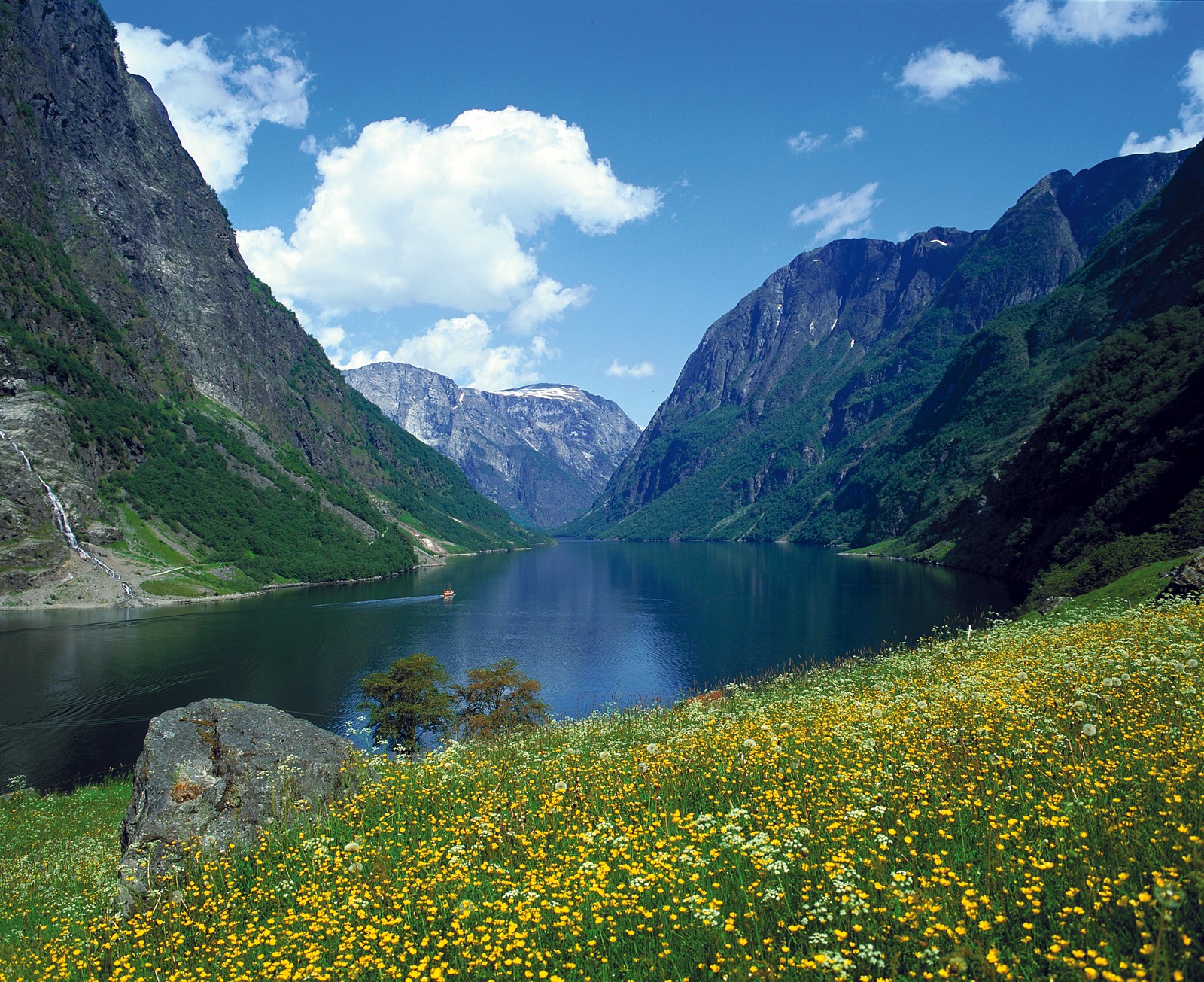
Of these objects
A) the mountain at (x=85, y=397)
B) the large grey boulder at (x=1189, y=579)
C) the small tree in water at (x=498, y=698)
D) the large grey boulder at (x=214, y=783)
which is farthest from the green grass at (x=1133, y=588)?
the mountain at (x=85, y=397)

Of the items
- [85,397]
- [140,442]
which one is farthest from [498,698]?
[85,397]

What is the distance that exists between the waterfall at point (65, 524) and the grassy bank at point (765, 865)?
134 meters

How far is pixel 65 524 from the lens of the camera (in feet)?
407

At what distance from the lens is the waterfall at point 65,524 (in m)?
122

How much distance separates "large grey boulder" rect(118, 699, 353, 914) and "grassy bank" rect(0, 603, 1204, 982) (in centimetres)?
100

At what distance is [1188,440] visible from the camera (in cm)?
6844

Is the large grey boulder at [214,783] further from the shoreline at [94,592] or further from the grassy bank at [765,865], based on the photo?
the shoreline at [94,592]

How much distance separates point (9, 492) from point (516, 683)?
11812 cm

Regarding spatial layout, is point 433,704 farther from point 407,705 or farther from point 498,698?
point 498,698

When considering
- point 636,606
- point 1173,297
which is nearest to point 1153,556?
point 636,606

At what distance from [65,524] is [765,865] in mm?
155015

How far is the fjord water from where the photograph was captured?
57562mm

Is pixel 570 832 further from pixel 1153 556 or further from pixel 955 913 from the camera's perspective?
pixel 1153 556

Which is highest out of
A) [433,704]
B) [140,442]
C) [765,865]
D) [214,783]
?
[140,442]
